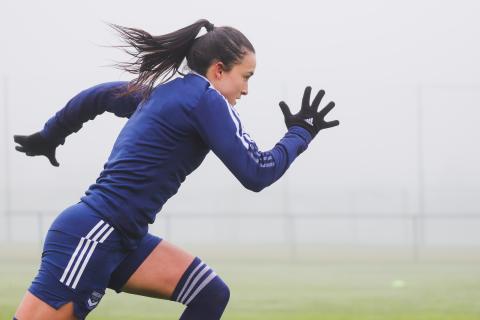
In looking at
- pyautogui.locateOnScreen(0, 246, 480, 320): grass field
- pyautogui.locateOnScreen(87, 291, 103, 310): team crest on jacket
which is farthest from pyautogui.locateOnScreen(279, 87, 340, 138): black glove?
pyautogui.locateOnScreen(0, 246, 480, 320): grass field

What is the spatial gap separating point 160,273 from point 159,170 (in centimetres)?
48

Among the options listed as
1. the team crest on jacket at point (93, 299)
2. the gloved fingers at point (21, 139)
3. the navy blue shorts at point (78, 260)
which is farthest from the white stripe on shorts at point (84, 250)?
the gloved fingers at point (21, 139)

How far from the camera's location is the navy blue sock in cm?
383

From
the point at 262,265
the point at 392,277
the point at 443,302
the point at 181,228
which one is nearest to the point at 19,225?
the point at 181,228

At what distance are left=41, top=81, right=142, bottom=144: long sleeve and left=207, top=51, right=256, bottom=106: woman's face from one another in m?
0.38

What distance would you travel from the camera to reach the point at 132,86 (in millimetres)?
3809

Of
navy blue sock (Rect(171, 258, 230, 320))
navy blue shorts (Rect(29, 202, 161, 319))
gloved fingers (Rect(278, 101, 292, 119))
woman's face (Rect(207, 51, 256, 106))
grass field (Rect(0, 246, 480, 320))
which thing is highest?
woman's face (Rect(207, 51, 256, 106))

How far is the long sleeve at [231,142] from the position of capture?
11.3ft

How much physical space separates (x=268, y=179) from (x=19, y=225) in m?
13.8

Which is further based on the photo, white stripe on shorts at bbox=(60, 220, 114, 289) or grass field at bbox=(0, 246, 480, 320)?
grass field at bbox=(0, 246, 480, 320)

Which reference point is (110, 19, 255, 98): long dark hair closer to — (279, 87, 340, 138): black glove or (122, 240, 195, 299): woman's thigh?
(279, 87, 340, 138): black glove

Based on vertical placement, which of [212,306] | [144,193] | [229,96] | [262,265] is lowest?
[262,265]

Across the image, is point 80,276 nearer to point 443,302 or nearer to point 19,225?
point 443,302

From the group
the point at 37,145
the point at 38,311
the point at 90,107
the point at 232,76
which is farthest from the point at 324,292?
the point at 38,311
